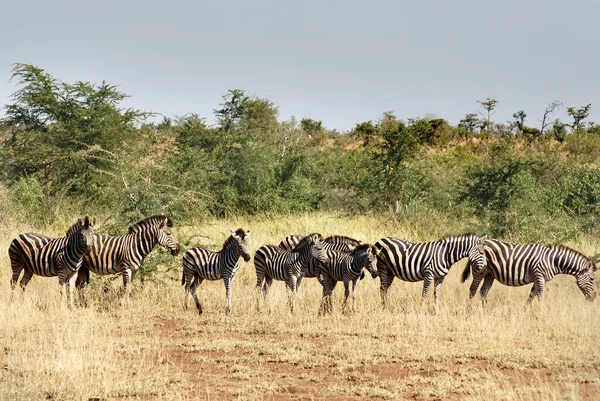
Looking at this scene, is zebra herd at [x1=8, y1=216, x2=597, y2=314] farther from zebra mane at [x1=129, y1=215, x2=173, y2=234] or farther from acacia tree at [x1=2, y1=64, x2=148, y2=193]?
acacia tree at [x1=2, y1=64, x2=148, y2=193]

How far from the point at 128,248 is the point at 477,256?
6.12 meters

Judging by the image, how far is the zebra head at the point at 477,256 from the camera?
1227 centimetres

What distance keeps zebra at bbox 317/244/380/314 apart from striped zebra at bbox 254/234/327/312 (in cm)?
24

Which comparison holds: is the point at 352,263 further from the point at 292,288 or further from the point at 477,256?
the point at 477,256

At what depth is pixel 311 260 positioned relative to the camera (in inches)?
477

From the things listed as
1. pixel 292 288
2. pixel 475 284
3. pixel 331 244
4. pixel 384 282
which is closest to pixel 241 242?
pixel 292 288

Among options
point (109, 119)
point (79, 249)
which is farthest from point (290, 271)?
point (109, 119)

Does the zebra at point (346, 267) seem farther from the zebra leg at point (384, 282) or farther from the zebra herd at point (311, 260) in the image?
the zebra leg at point (384, 282)

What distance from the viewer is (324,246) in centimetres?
1252

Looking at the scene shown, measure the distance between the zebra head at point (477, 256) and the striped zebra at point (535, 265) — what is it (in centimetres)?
6

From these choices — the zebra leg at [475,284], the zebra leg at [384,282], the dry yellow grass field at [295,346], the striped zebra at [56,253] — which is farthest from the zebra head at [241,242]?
the zebra leg at [475,284]

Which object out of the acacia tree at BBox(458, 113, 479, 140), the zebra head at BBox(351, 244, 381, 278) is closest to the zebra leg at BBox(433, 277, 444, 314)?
the zebra head at BBox(351, 244, 381, 278)

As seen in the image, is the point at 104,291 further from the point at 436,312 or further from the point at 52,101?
the point at 52,101

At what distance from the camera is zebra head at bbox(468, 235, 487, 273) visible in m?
12.3
